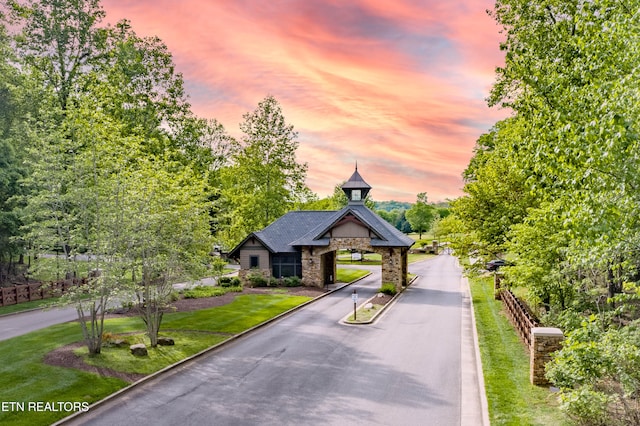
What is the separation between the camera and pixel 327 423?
1266cm

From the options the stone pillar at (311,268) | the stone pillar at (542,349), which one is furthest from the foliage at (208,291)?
the stone pillar at (542,349)

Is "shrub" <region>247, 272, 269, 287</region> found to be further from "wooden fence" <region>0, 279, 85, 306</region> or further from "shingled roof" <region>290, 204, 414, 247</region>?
"wooden fence" <region>0, 279, 85, 306</region>

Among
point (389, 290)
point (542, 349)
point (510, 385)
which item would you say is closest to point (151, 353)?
point (510, 385)

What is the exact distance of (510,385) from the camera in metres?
14.7

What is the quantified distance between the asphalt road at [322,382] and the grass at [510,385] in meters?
0.64

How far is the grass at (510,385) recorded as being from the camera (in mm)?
12227

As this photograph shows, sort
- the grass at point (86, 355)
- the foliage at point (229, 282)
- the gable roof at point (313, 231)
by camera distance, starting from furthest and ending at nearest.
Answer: the foliage at point (229, 282) < the gable roof at point (313, 231) < the grass at point (86, 355)

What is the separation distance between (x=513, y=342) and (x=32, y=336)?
2228 centimetres

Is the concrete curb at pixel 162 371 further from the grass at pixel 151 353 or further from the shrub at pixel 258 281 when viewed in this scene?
the shrub at pixel 258 281

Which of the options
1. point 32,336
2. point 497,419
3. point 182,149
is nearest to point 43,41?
point 182,149

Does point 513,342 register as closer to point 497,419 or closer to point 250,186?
point 497,419

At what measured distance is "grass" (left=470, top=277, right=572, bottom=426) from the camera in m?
12.2

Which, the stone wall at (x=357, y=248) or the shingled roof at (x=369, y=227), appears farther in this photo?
the shingled roof at (x=369, y=227)

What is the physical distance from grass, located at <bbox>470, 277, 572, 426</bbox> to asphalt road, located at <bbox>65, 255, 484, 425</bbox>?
639mm
